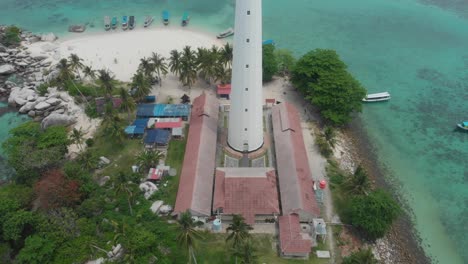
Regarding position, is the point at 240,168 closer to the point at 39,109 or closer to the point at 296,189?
the point at 296,189

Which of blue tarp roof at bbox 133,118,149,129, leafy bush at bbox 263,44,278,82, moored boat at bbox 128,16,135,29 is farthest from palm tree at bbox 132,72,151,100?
moored boat at bbox 128,16,135,29

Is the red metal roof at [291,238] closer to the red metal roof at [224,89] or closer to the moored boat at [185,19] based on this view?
the red metal roof at [224,89]

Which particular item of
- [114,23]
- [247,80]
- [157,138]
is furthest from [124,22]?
[247,80]

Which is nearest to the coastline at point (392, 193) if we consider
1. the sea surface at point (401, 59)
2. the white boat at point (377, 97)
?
the sea surface at point (401, 59)

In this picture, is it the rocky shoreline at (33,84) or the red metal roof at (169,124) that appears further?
the rocky shoreline at (33,84)

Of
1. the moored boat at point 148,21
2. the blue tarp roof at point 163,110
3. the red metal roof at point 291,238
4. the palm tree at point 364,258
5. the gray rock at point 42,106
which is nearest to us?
the palm tree at point 364,258

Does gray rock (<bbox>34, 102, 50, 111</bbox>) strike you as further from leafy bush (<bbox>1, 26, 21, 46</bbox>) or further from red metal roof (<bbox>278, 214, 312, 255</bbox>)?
red metal roof (<bbox>278, 214, 312, 255</bbox>)
